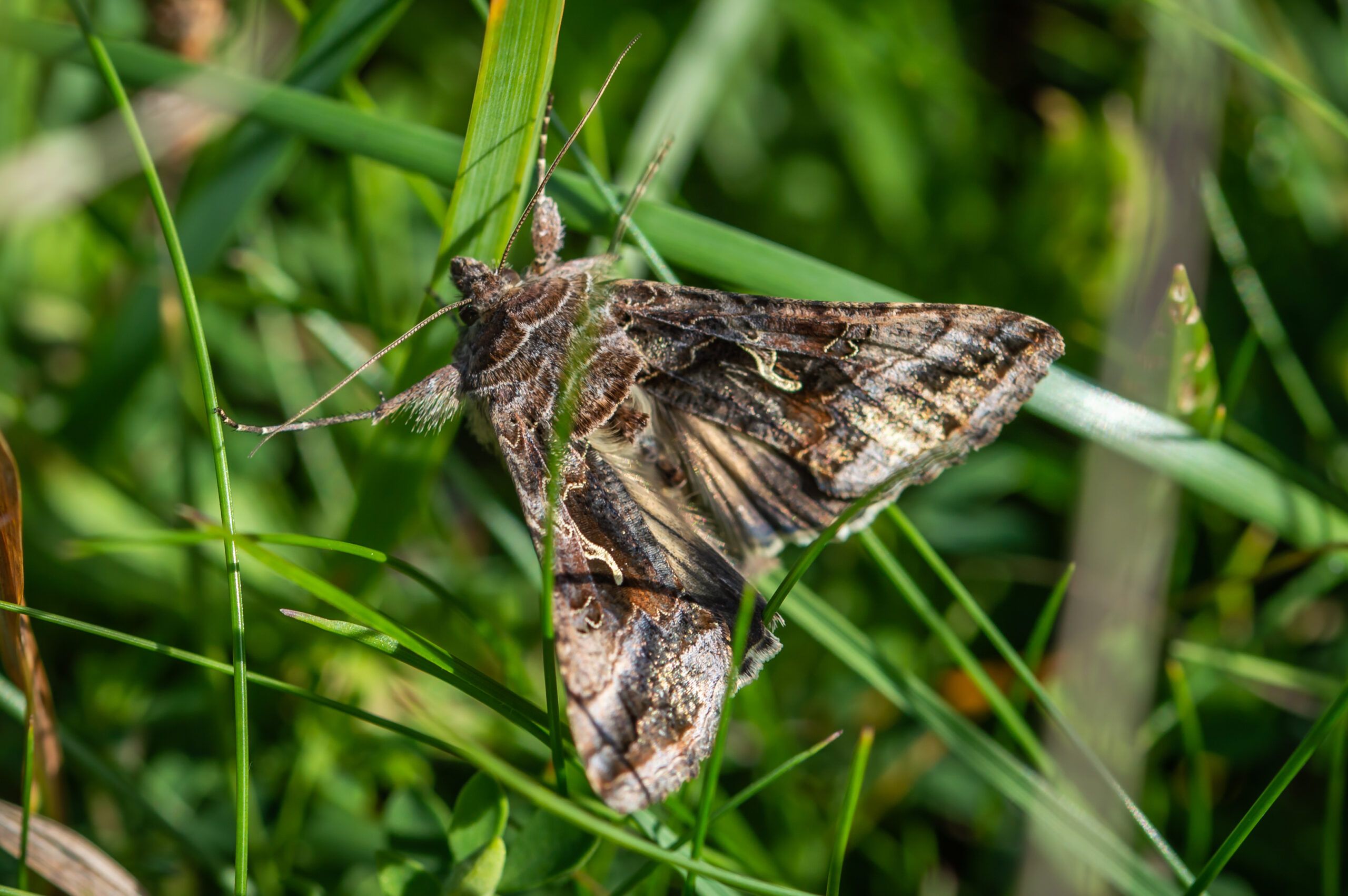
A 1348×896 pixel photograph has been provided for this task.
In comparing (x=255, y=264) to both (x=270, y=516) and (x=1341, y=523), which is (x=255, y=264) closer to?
(x=270, y=516)

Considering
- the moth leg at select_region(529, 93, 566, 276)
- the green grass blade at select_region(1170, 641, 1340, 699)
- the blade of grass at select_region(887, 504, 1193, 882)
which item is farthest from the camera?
the green grass blade at select_region(1170, 641, 1340, 699)

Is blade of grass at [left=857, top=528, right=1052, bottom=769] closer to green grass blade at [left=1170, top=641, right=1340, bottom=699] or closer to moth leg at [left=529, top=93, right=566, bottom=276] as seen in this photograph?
green grass blade at [left=1170, top=641, right=1340, bottom=699]

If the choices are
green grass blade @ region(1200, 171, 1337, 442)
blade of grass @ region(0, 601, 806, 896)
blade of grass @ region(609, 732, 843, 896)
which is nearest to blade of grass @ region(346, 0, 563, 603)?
blade of grass @ region(0, 601, 806, 896)

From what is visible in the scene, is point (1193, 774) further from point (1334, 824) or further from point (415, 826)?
point (415, 826)

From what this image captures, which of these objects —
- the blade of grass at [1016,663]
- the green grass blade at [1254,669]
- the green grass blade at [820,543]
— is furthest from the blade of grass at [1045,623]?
the green grass blade at [820,543]

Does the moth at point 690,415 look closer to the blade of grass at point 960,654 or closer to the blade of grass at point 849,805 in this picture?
the blade of grass at point 960,654
